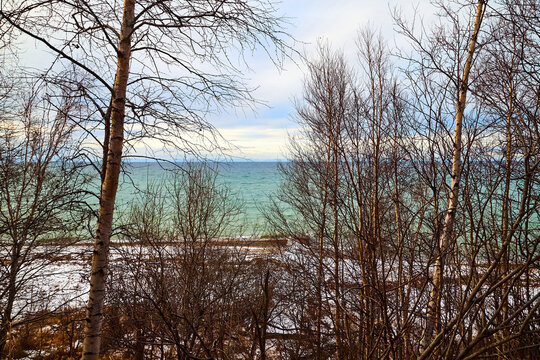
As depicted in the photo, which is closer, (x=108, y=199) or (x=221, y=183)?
(x=108, y=199)

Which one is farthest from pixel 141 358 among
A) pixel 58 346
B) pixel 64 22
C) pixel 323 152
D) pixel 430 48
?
pixel 430 48

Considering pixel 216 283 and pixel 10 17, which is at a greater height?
pixel 10 17

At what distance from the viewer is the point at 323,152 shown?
10805 mm

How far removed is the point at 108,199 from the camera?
362cm

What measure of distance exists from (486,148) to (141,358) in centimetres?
1040

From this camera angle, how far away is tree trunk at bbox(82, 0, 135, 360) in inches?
137

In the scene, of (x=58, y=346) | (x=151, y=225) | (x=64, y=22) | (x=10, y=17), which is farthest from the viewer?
(x=151, y=225)

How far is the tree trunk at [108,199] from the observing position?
348 cm

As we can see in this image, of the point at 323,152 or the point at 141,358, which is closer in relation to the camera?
the point at 141,358

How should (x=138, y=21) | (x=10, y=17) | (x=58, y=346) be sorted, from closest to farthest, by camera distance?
1. (x=10, y=17)
2. (x=138, y=21)
3. (x=58, y=346)

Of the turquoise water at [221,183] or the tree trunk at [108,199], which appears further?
the turquoise water at [221,183]

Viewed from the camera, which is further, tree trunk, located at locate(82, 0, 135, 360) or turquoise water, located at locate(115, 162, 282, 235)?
turquoise water, located at locate(115, 162, 282, 235)

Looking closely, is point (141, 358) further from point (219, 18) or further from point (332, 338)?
point (219, 18)

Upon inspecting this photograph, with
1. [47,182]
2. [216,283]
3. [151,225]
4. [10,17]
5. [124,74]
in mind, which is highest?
[10,17]
